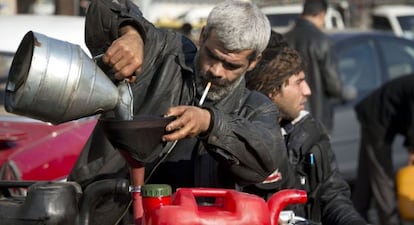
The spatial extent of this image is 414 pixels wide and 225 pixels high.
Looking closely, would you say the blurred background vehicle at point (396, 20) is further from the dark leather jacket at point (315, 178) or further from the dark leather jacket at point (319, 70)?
the dark leather jacket at point (315, 178)

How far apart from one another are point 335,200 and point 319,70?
4.98 metres

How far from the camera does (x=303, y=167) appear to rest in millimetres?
4723

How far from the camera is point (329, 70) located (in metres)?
9.46

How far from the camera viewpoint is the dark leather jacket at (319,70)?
9.46 meters

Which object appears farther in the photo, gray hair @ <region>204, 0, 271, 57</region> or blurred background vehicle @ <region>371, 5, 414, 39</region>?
blurred background vehicle @ <region>371, 5, 414, 39</region>

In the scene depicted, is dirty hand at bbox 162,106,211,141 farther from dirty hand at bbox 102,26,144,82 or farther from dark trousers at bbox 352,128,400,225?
dark trousers at bbox 352,128,400,225

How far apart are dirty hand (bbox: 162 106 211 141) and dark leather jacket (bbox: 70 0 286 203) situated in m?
0.40

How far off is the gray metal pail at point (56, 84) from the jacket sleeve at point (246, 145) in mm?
371

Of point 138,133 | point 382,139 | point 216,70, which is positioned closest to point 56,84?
point 138,133

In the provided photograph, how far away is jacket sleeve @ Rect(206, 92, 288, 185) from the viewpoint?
328 centimetres

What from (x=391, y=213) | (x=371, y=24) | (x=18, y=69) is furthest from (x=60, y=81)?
(x=371, y=24)

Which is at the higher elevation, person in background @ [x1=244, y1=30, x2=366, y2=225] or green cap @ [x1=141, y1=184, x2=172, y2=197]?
green cap @ [x1=141, y1=184, x2=172, y2=197]

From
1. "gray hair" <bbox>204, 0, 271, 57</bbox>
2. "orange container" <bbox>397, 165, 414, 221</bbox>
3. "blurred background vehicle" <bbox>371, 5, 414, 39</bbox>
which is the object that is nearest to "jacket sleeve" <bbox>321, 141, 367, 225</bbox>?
"gray hair" <bbox>204, 0, 271, 57</bbox>

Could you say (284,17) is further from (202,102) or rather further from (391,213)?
(202,102)
